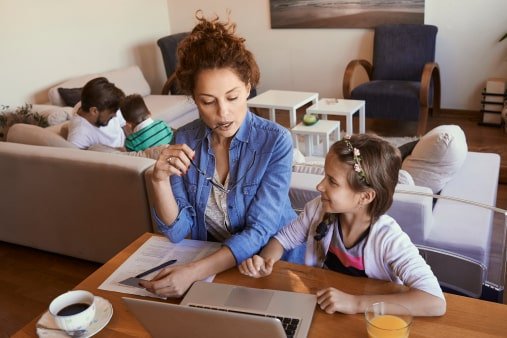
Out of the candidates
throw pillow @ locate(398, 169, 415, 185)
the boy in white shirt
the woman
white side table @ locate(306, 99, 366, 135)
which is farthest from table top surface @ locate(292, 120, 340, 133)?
the woman

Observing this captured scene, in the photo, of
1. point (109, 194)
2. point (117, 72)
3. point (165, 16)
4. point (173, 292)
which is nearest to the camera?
point (173, 292)

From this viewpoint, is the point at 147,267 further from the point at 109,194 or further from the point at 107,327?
the point at 109,194

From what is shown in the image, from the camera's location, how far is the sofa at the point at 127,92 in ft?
12.5

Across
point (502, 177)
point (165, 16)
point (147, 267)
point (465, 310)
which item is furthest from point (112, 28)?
point (465, 310)

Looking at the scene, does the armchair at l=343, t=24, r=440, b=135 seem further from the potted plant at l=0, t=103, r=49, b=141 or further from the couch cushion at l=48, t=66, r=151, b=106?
the potted plant at l=0, t=103, r=49, b=141

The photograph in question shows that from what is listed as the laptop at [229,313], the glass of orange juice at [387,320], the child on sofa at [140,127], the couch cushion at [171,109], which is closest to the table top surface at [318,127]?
the couch cushion at [171,109]

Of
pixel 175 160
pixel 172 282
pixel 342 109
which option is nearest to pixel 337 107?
pixel 342 109

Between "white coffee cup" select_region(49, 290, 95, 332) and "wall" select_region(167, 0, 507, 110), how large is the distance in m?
4.32

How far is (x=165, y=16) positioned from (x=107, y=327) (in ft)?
17.1

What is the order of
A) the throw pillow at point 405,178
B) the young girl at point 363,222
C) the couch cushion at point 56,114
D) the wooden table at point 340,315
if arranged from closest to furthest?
the wooden table at point 340,315
the young girl at point 363,222
the throw pillow at point 405,178
the couch cushion at point 56,114

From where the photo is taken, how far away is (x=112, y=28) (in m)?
5.06

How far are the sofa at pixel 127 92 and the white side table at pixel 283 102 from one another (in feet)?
2.05

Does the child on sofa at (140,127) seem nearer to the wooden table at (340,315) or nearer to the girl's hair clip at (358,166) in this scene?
the wooden table at (340,315)

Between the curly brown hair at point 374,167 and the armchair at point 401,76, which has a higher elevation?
the curly brown hair at point 374,167
